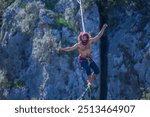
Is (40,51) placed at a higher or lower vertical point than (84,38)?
lower

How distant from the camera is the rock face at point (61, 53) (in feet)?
86.5

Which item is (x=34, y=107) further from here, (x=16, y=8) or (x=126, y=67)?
(x=16, y=8)

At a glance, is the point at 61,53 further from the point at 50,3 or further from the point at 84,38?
the point at 84,38

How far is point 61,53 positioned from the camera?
88.4ft

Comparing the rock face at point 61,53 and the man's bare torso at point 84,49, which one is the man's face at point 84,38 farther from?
the rock face at point 61,53

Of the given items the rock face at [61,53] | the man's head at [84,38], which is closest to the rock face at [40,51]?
the rock face at [61,53]

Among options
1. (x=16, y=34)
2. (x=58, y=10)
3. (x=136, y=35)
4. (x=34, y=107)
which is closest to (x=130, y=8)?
(x=136, y=35)

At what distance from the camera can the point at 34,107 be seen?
61.2 feet

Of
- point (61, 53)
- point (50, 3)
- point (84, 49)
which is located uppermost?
point (50, 3)

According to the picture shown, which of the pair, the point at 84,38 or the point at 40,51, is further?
the point at 40,51

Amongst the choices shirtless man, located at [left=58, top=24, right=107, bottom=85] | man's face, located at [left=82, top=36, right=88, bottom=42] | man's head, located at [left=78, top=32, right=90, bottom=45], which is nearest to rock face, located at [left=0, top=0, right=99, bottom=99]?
shirtless man, located at [left=58, top=24, right=107, bottom=85]

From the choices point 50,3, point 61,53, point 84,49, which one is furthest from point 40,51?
point 84,49

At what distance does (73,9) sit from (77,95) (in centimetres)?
408

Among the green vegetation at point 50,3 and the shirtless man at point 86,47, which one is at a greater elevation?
the green vegetation at point 50,3
